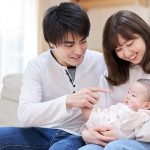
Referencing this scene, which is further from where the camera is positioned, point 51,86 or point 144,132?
point 51,86

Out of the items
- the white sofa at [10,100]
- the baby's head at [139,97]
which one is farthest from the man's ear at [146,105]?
the white sofa at [10,100]

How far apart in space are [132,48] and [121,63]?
0.64ft

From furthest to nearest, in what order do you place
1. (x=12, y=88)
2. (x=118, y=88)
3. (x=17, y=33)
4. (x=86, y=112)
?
(x=17, y=33) → (x=12, y=88) → (x=118, y=88) → (x=86, y=112)

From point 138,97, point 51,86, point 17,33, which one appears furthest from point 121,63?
point 17,33

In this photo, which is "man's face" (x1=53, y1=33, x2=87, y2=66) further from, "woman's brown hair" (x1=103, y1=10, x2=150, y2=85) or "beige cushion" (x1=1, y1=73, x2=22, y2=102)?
"beige cushion" (x1=1, y1=73, x2=22, y2=102)

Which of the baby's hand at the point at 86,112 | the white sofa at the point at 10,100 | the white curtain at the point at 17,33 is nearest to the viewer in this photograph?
the baby's hand at the point at 86,112

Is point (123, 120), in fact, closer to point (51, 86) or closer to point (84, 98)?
point (84, 98)

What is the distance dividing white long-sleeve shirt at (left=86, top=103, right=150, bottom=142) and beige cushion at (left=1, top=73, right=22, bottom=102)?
992mm

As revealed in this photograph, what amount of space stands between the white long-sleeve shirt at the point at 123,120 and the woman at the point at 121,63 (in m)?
0.03

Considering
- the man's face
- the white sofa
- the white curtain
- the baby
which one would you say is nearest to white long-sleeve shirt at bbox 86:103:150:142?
the baby

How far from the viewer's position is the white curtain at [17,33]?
273cm

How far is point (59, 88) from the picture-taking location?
1572 mm

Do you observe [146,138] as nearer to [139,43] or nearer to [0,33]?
[139,43]

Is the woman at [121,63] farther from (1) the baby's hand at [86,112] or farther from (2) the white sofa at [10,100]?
(2) the white sofa at [10,100]
